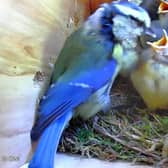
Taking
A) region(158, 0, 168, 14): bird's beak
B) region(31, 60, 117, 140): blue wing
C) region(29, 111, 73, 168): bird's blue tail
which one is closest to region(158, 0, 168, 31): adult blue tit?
region(158, 0, 168, 14): bird's beak

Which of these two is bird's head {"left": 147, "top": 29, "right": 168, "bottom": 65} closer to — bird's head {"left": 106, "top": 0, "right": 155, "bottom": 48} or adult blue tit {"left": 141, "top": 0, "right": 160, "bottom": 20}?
bird's head {"left": 106, "top": 0, "right": 155, "bottom": 48}

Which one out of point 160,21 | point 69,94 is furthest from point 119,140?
point 160,21

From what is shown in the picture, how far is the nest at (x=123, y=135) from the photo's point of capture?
1.12 m

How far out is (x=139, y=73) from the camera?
4.06 feet

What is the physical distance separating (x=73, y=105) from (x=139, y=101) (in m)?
0.26

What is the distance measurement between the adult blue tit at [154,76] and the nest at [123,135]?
5cm

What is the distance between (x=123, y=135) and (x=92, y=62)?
0.18 metres

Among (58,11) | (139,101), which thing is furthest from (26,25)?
(139,101)

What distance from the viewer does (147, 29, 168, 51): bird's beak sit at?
122cm

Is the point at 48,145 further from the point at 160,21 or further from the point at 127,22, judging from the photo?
the point at 160,21

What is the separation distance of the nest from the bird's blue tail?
0.32ft

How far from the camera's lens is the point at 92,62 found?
47.1 inches

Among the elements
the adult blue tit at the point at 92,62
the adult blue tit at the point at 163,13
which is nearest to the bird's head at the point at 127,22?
the adult blue tit at the point at 92,62

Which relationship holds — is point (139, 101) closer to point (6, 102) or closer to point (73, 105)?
point (73, 105)
